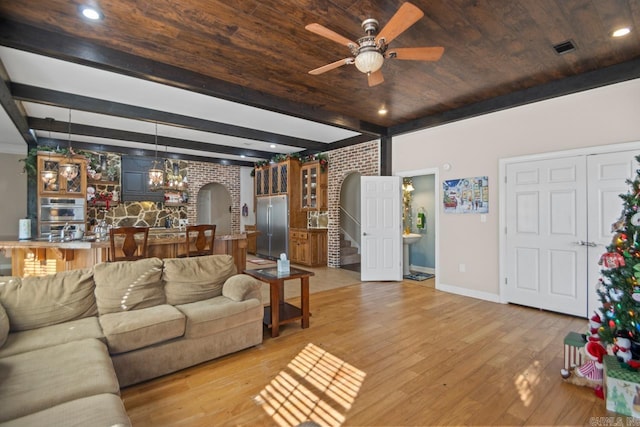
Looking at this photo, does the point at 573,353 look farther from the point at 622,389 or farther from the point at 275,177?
the point at 275,177

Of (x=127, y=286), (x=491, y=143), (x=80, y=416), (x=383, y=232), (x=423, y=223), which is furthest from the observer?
(x=423, y=223)

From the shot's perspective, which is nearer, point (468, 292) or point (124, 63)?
point (124, 63)

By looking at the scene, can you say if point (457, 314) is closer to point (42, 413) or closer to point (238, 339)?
point (238, 339)

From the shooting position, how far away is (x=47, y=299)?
2408 millimetres

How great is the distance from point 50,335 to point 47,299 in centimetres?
38

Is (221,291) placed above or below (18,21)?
below

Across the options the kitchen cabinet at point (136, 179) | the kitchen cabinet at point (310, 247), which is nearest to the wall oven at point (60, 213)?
the kitchen cabinet at point (136, 179)

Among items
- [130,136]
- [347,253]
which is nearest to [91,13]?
[130,136]

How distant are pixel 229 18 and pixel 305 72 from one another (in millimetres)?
1167

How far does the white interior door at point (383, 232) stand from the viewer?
18.8ft

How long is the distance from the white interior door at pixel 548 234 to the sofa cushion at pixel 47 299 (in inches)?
200

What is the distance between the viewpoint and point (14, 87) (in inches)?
151

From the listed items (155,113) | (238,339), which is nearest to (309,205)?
(155,113)

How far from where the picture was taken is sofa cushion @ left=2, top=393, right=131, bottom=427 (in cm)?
128
